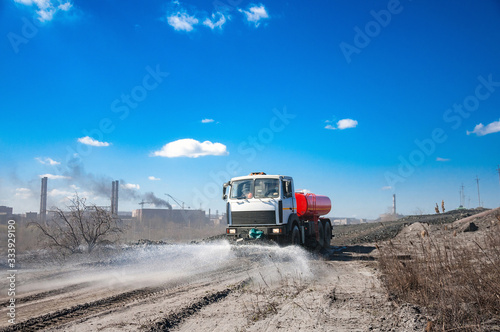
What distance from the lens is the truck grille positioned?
12.6m

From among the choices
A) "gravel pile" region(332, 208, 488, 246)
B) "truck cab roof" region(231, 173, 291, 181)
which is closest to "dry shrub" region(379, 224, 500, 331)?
"truck cab roof" region(231, 173, 291, 181)

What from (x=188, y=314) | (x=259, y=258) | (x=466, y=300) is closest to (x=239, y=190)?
(x=259, y=258)

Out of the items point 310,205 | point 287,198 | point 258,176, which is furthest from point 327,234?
point 258,176

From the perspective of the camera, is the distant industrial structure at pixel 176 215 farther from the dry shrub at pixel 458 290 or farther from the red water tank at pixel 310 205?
the dry shrub at pixel 458 290

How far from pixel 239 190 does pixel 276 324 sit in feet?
28.2

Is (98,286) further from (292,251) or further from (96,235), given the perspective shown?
(96,235)

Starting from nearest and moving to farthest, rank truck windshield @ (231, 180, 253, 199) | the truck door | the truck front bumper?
the truck front bumper → the truck door → truck windshield @ (231, 180, 253, 199)

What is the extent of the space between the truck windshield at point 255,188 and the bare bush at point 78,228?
6.43m

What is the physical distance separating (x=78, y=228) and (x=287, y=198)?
31.1 feet

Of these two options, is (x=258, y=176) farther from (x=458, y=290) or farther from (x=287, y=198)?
(x=458, y=290)

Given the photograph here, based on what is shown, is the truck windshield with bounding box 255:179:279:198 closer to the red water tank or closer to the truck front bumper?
the truck front bumper

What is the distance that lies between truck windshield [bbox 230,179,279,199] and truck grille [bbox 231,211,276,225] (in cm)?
62

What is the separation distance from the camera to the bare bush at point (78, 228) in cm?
1510

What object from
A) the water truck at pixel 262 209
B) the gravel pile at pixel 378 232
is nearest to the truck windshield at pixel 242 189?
the water truck at pixel 262 209
